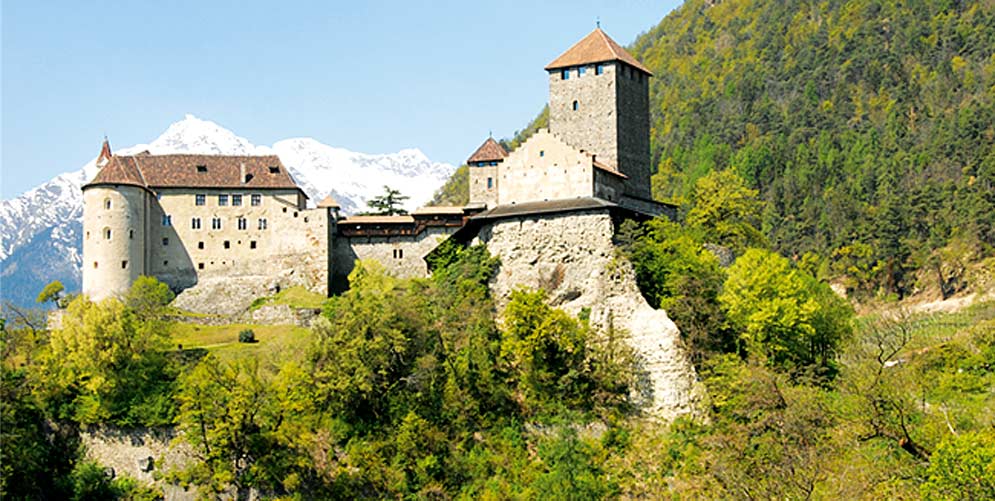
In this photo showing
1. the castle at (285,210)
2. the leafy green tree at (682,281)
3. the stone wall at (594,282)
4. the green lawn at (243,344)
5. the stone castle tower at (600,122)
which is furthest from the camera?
the castle at (285,210)

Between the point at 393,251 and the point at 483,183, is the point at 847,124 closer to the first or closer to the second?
the point at 483,183

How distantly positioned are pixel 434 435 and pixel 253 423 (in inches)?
307

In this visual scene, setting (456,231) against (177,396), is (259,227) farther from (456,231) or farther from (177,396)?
(177,396)

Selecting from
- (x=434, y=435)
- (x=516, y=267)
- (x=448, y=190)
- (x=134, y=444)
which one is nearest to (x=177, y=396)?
(x=134, y=444)

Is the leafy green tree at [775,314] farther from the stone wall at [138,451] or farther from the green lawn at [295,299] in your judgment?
the stone wall at [138,451]

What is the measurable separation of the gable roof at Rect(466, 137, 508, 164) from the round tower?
19.1 m

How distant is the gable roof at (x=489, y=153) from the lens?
66250mm

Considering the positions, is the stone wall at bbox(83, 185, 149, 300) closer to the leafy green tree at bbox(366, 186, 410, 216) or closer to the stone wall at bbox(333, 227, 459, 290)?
the stone wall at bbox(333, 227, 459, 290)

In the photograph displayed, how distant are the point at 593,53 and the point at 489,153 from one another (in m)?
8.21

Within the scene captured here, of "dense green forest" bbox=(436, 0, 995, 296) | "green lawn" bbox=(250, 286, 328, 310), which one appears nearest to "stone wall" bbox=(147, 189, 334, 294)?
"green lawn" bbox=(250, 286, 328, 310)

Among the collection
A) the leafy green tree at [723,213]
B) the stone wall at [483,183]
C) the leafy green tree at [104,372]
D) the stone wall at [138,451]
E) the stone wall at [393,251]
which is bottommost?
the stone wall at [138,451]

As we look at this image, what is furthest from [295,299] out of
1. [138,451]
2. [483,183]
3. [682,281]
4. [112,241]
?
[682,281]

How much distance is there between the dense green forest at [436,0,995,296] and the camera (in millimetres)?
99438

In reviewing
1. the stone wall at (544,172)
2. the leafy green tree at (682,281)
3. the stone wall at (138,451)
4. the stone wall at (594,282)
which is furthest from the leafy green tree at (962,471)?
the stone wall at (138,451)
